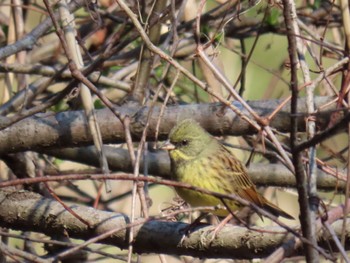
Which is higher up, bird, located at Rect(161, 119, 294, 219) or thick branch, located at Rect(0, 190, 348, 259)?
bird, located at Rect(161, 119, 294, 219)

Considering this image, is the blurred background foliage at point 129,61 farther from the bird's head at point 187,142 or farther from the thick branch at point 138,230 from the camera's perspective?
the thick branch at point 138,230

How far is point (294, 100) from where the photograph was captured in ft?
7.55

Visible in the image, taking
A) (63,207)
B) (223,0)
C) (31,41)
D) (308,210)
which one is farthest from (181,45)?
(308,210)

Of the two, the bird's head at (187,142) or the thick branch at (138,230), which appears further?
the bird's head at (187,142)

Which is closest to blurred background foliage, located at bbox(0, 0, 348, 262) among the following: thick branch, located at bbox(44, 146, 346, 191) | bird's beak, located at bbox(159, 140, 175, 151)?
thick branch, located at bbox(44, 146, 346, 191)

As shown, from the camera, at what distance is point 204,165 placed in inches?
168

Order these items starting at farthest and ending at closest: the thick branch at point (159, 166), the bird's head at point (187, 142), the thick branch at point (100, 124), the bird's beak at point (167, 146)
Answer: the thick branch at point (159, 166) → the bird's beak at point (167, 146) → the bird's head at point (187, 142) → the thick branch at point (100, 124)

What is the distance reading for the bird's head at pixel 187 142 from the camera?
4156 mm

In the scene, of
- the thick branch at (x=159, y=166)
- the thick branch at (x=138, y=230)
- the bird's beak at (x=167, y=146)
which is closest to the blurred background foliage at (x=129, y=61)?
the thick branch at (x=159, y=166)

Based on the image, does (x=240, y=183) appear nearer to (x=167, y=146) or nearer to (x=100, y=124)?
(x=167, y=146)

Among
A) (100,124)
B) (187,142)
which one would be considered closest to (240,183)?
(187,142)

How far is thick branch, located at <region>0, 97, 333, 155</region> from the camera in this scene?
403cm

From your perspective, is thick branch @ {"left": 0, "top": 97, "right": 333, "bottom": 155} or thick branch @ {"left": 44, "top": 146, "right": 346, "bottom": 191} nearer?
thick branch @ {"left": 0, "top": 97, "right": 333, "bottom": 155}

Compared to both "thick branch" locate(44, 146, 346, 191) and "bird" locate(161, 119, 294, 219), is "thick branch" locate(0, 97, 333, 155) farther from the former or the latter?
"thick branch" locate(44, 146, 346, 191)
